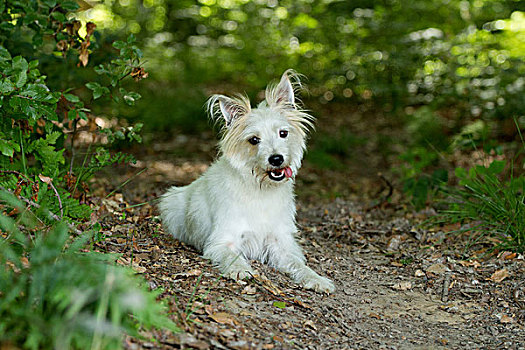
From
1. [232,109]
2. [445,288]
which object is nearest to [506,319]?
[445,288]

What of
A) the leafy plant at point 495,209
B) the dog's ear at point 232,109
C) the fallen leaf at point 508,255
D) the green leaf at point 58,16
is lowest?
the fallen leaf at point 508,255

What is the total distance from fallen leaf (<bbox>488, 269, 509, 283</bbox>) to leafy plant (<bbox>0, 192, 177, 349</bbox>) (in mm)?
2940

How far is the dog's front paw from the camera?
13.7 ft

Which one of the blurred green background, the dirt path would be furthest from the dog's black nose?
the blurred green background

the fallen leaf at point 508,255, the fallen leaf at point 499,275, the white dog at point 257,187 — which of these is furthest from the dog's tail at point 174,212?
the fallen leaf at point 508,255

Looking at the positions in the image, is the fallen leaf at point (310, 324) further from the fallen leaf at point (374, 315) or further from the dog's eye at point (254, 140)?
the dog's eye at point (254, 140)

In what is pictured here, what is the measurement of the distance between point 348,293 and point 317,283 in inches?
11.5

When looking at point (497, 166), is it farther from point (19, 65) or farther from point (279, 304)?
point (19, 65)

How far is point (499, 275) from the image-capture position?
459 cm

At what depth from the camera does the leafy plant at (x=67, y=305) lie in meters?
2.36

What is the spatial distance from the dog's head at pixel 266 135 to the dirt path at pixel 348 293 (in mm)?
803

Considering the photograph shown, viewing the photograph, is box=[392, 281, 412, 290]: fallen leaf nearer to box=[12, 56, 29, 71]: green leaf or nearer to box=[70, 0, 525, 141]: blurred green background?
box=[70, 0, 525, 141]: blurred green background

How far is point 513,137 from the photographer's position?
8648 mm

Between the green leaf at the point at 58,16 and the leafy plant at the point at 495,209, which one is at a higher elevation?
the green leaf at the point at 58,16
